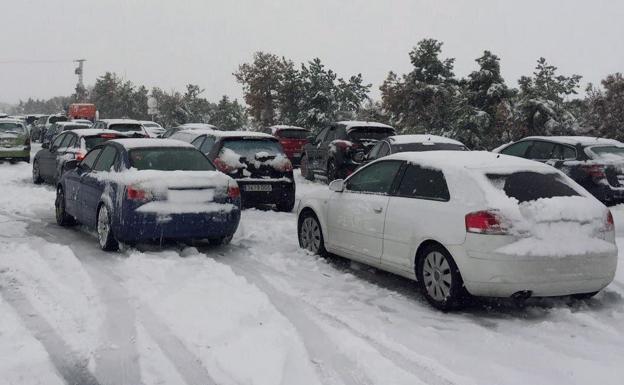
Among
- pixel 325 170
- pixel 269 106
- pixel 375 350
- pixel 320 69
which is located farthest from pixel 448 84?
pixel 375 350

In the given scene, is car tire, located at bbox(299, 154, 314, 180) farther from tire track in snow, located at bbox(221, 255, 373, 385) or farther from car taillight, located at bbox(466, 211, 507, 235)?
car taillight, located at bbox(466, 211, 507, 235)

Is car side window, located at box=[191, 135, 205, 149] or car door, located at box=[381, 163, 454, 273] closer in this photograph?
car door, located at box=[381, 163, 454, 273]

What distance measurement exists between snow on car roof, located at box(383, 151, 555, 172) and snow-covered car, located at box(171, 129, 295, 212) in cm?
540

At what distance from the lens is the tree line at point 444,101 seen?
2406 cm

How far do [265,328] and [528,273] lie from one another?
94.1 inches

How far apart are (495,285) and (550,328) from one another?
0.60 metres

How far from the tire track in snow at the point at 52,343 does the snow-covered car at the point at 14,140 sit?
59.6ft

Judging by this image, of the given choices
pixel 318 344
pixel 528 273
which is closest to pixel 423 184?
pixel 528 273

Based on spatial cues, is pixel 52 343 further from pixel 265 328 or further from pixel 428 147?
pixel 428 147

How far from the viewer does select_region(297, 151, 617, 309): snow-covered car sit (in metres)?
5.61

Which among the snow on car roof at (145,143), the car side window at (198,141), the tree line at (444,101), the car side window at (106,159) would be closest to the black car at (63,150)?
the car side window at (198,141)

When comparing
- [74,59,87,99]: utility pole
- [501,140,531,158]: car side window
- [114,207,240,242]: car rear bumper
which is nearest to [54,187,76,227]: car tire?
[114,207,240,242]: car rear bumper

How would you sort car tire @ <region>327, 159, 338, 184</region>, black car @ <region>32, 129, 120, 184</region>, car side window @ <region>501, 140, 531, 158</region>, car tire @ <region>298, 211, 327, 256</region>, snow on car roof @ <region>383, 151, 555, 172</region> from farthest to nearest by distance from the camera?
car tire @ <region>327, 159, 338, 184</region>, black car @ <region>32, 129, 120, 184</region>, car side window @ <region>501, 140, 531, 158</region>, car tire @ <region>298, 211, 327, 256</region>, snow on car roof @ <region>383, 151, 555, 172</region>

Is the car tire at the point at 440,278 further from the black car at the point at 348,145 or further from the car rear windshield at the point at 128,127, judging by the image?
the car rear windshield at the point at 128,127
